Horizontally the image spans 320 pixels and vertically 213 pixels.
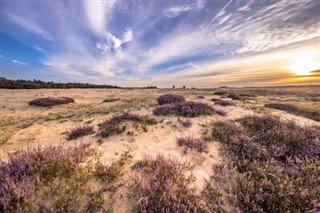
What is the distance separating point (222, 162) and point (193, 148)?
3.18 ft

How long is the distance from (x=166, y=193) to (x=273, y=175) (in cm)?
209

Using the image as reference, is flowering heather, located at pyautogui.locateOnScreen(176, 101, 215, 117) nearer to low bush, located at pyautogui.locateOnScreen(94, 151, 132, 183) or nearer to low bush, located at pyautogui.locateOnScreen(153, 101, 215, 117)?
low bush, located at pyautogui.locateOnScreen(153, 101, 215, 117)

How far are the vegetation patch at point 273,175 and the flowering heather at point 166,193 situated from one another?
0.47 metres

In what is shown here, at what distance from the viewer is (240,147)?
4.62 meters

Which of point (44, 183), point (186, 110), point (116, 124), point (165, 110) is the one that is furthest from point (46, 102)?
point (44, 183)

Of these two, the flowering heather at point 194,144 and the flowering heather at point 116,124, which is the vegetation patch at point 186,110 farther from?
the flowering heather at point 194,144

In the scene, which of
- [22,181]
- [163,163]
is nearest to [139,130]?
[163,163]

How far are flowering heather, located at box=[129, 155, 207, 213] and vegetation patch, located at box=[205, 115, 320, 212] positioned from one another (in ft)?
1.55

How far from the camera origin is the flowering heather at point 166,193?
244 centimetres

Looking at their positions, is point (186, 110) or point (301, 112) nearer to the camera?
point (186, 110)

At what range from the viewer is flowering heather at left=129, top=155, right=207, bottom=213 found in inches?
95.9

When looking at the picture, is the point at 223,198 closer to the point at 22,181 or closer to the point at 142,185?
the point at 142,185

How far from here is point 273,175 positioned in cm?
312

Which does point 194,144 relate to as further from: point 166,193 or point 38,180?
point 38,180
